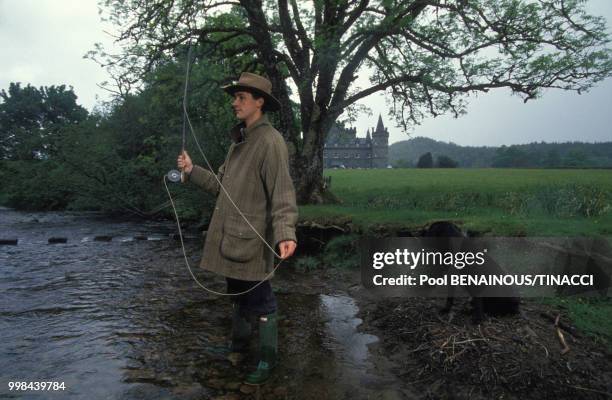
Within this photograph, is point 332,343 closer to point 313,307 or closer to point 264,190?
point 313,307

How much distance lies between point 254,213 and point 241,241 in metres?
0.27

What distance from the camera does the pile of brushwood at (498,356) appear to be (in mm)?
3197

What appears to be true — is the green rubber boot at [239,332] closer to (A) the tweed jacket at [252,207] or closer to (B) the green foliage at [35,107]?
(A) the tweed jacket at [252,207]

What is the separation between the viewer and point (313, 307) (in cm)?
562

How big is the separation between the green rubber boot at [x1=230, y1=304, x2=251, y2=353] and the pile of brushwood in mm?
1411

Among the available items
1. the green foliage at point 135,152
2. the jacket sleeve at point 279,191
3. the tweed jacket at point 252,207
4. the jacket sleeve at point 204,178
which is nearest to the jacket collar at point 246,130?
the tweed jacket at point 252,207

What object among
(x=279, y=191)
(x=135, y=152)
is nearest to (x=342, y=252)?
(x=279, y=191)

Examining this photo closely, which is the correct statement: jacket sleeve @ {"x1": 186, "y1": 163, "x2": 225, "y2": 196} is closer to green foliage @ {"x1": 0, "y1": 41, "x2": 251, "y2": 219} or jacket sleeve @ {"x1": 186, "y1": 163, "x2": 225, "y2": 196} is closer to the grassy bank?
the grassy bank

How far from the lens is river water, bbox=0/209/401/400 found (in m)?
3.29

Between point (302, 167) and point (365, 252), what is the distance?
607 cm

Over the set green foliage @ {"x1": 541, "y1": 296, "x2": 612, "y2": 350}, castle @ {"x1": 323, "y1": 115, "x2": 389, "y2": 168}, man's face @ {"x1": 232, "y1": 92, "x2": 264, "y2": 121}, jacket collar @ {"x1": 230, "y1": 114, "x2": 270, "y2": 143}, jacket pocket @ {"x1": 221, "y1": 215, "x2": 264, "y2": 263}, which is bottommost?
green foliage @ {"x1": 541, "y1": 296, "x2": 612, "y2": 350}

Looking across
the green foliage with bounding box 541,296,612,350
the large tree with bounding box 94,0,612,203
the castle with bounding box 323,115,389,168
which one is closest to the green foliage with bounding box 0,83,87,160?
the large tree with bounding box 94,0,612,203

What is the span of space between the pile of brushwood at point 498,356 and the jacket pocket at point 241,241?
5.74ft

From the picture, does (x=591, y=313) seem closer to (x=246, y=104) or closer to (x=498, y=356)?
(x=498, y=356)
